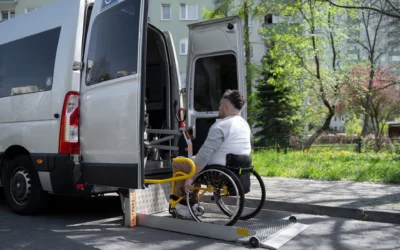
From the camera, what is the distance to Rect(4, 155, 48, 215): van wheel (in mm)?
5238

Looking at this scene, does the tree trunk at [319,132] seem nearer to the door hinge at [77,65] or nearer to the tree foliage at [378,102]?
the tree foliage at [378,102]

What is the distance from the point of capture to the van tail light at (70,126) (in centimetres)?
482

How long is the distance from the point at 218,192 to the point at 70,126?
6.31ft

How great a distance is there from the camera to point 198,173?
15.1 ft

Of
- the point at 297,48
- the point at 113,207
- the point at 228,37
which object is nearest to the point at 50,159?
the point at 113,207

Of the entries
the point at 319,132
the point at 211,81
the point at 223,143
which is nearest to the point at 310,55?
the point at 319,132

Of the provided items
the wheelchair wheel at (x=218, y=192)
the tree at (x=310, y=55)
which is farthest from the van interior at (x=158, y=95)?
the tree at (x=310, y=55)

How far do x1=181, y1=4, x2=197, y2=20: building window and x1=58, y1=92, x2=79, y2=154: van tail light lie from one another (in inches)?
1172

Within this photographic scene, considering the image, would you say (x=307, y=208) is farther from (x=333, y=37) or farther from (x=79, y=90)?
(x=333, y=37)

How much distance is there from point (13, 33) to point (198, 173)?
11.6 ft

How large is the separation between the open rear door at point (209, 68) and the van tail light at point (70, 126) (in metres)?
2.10

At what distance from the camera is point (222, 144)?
464 cm

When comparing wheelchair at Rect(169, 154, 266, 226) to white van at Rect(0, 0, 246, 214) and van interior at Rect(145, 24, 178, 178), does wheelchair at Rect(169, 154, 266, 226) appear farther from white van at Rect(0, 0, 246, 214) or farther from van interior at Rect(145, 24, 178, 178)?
van interior at Rect(145, 24, 178, 178)

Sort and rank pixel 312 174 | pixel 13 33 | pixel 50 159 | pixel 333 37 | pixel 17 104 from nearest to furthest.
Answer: pixel 50 159
pixel 17 104
pixel 13 33
pixel 312 174
pixel 333 37
